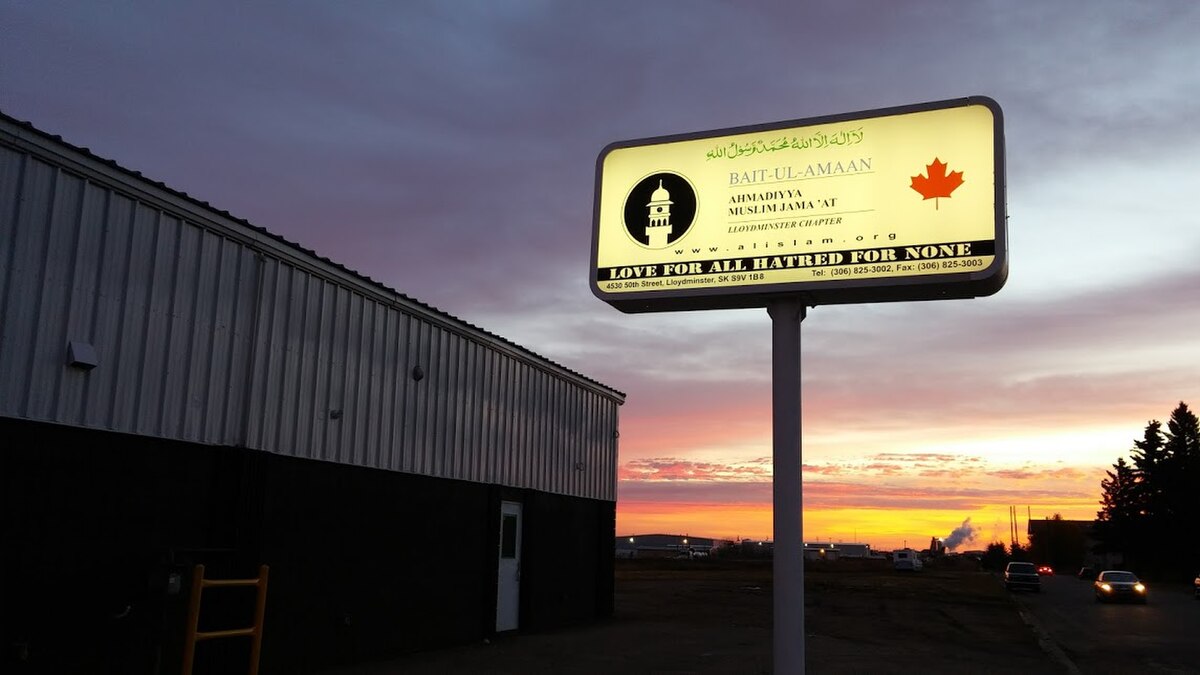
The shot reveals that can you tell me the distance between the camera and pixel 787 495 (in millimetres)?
9109

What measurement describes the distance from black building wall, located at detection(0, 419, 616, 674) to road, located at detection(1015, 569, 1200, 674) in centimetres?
1078

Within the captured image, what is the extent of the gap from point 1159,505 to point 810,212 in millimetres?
91265

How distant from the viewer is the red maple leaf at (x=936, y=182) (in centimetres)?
893

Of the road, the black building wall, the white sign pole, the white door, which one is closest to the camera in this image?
the black building wall

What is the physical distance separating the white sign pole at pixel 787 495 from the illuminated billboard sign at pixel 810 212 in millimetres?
409

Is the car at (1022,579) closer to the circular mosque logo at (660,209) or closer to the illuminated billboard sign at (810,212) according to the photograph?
the illuminated billboard sign at (810,212)

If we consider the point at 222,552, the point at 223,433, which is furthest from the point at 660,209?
the point at 222,552

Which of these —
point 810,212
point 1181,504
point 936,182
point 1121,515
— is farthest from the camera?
point 1121,515

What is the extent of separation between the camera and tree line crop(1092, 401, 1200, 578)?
7856 cm

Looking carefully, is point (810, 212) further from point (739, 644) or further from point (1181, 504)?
point (1181, 504)

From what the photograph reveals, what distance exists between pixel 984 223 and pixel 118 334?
8403mm

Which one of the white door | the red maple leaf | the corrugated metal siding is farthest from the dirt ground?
the red maple leaf

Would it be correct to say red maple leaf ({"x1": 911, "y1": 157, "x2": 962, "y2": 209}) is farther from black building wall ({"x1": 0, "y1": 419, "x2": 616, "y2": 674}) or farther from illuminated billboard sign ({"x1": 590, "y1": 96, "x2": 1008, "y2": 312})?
black building wall ({"x1": 0, "y1": 419, "x2": 616, "y2": 674})

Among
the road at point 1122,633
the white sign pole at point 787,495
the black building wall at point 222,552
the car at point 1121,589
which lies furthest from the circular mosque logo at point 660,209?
the car at point 1121,589
